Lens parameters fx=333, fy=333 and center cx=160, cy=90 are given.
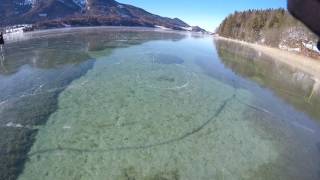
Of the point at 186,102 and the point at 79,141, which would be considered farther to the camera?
the point at 186,102

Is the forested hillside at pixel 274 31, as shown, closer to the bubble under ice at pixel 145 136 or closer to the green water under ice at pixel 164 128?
the green water under ice at pixel 164 128

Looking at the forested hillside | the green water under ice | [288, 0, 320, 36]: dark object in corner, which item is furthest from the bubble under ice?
the forested hillside

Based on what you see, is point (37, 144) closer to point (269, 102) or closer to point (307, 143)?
point (307, 143)

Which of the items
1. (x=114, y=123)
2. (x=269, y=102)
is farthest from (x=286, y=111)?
(x=114, y=123)

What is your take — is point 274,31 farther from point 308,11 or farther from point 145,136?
point 308,11

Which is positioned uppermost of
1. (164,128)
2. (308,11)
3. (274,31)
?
(308,11)

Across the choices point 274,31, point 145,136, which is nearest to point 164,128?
point 145,136
